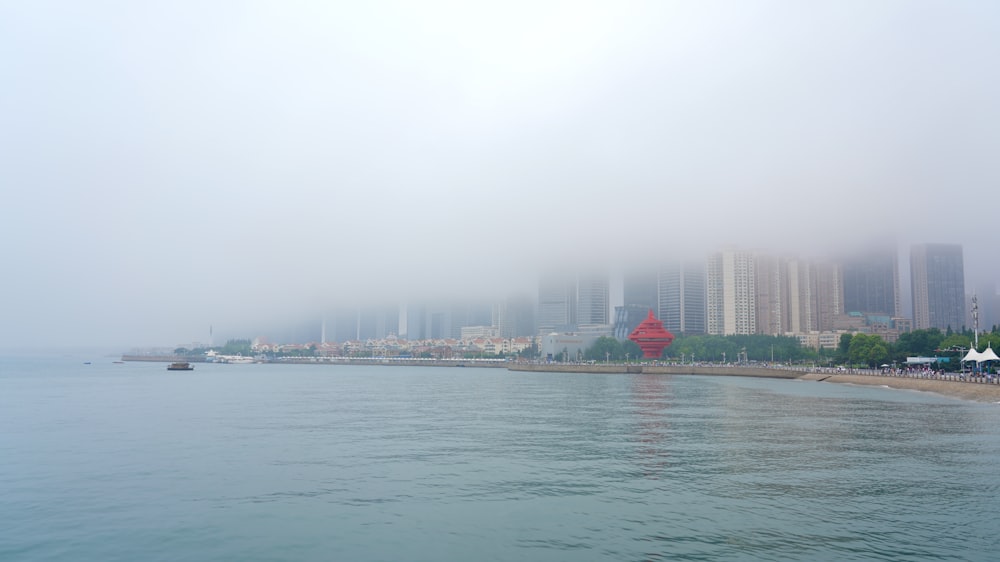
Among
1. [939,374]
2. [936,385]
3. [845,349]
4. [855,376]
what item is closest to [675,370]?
[845,349]

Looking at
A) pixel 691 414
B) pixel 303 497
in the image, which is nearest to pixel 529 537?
pixel 303 497

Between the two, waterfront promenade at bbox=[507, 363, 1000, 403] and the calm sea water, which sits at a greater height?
the calm sea water

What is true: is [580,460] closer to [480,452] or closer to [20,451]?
[480,452]

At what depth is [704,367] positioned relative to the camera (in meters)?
148

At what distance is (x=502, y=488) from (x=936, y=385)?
71.9m

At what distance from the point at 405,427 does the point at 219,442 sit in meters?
11.4

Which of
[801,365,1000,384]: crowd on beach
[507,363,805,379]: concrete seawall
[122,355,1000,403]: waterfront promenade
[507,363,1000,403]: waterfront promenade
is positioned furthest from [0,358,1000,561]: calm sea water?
[507,363,805,379]: concrete seawall

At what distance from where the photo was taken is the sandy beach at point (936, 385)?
6519cm

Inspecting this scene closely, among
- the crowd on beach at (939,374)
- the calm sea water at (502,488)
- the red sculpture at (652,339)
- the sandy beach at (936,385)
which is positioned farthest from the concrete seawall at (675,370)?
the calm sea water at (502,488)

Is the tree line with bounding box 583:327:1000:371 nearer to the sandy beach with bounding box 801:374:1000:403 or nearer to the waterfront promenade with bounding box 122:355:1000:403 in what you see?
the waterfront promenade with bounding box 122:355:1000:403

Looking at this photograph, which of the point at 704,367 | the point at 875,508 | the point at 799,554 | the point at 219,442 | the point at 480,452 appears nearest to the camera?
the point at 799,554

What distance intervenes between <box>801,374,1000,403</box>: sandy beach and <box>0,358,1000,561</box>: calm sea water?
1962 cm

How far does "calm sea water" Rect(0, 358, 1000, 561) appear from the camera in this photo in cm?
1903

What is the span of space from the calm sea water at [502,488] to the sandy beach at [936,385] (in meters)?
19.6
